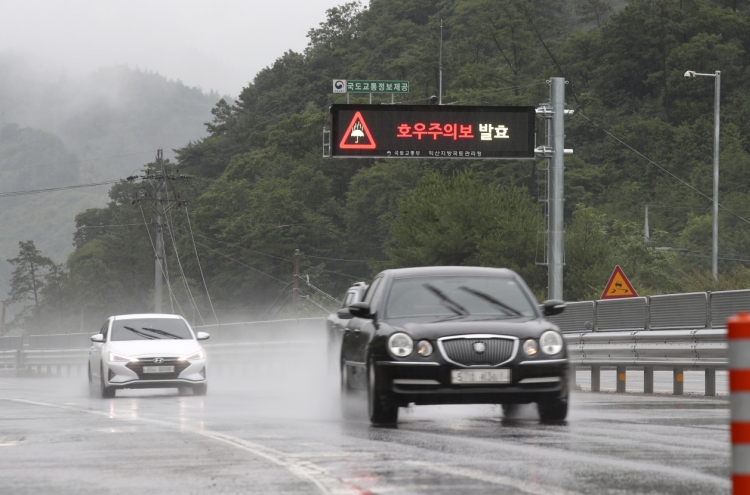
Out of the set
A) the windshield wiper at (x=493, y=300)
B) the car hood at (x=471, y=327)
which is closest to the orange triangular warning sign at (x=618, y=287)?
the windshield wiper at (x=493, y=300)

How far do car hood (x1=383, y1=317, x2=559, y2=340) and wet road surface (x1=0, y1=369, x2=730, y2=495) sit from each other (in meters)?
0.81

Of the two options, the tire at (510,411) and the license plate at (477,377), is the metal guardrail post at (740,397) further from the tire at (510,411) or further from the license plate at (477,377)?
the tire at (510,411)

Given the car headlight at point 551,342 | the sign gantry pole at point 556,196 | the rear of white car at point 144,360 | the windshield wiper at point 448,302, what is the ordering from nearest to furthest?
the car headlight at point 551,342, the windshield wiper at point 448,302, the rear of white car at point 144,360, the sign gantry pole at point 556,196

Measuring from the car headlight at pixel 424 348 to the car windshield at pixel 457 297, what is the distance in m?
0.73

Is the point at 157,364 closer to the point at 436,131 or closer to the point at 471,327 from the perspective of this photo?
the point at 471,327

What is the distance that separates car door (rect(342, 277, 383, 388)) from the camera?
40.7 ft

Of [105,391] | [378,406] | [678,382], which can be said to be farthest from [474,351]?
[105,391]

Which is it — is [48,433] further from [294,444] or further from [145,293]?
[145,293]

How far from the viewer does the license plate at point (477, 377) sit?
11.3 metres

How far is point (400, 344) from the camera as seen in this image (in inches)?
453

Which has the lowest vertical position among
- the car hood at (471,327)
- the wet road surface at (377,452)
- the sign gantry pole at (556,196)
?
the wet road surface at (377,452)

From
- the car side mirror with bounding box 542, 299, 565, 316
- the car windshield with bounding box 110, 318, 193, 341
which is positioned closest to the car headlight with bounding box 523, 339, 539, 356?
the car side mirror with bounding box 542, 299, 565, 316

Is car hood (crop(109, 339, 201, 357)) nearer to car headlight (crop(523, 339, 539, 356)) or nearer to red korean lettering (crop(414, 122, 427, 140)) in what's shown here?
red korean lettering (crop(414, 122, 427, 140))

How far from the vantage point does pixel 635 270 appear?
70000 millimetres
